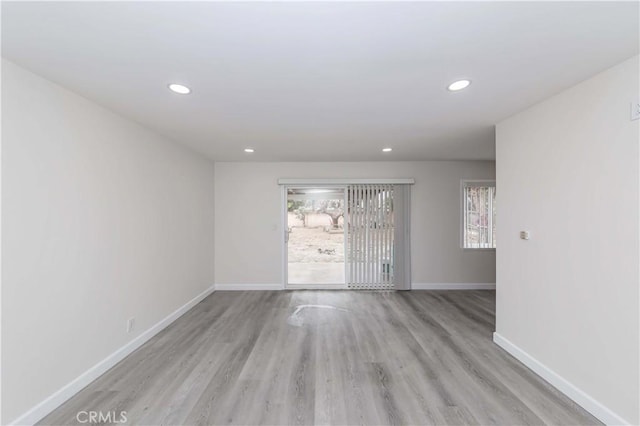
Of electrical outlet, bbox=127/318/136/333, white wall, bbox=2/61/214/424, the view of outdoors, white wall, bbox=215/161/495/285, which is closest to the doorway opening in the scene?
the view of outdoors

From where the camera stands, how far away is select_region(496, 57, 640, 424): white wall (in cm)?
162

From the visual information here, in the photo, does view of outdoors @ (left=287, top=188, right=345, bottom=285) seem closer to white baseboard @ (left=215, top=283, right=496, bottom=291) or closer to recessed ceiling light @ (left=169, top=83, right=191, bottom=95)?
white baseboard @ (left=215, top=283, right=496, bottom=291)

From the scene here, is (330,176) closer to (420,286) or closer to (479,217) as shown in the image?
(420,286)

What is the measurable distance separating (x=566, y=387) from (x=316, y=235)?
15.1 ft

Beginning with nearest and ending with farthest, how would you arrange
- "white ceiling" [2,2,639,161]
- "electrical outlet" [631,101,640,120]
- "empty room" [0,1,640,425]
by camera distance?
"white ceiling" [2,2,639,161], "empty room" [0,1,640,425], "electrical outlet" [631,101,640,120]

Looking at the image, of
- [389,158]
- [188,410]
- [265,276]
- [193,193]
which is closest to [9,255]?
[188,410]

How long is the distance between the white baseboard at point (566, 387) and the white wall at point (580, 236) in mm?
27

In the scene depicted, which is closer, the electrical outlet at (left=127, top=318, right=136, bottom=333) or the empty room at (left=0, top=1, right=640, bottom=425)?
the empty room at (left=0, top=1, right=640, bottom=425)

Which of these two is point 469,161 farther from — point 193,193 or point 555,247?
point 193,193

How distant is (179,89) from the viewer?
1.91 m

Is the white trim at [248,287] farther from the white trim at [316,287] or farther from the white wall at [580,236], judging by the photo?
the white wall at [580,236]

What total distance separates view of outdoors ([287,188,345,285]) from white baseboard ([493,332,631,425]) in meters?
2.82

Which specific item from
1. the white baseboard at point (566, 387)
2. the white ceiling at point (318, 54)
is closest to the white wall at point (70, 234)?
the white ceiling at point (318, 54)

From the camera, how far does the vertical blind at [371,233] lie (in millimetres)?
4684
